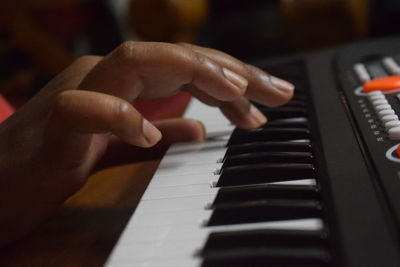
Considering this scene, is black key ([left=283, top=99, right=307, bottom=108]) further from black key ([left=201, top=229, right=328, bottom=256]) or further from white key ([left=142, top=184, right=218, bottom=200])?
black key ([left=201, top=229, right=328, bottom=256])

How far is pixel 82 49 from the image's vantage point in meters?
3.27

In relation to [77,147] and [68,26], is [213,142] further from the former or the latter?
[68,26]

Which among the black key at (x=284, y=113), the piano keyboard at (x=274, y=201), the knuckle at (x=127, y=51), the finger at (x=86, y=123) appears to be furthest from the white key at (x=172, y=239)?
the black key at (x=284, y=113)

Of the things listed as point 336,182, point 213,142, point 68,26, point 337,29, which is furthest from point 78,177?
point 68,26

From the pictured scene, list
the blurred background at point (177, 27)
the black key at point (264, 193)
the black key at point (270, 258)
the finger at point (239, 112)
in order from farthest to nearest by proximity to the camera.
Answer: the blurred background at point (177, 27), the finger at point (239, 112), the black key at point (264, 193), the black key at point (270, 258)

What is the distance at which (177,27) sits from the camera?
2.52 m

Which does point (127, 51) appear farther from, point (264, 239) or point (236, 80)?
point (264, 239)

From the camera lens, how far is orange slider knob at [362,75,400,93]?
2.38 ft

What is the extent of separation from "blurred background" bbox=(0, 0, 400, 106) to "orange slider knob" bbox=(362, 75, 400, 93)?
1454 mm

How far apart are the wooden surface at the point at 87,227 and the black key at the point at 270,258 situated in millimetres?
159

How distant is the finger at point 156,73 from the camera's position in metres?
0.59

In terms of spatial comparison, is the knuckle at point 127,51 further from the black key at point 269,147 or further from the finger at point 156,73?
the black key at point 269,147

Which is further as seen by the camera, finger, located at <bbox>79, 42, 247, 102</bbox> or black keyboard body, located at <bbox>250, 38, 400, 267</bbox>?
finger, located at <bbox>79, 42, 247, 102</bbox>

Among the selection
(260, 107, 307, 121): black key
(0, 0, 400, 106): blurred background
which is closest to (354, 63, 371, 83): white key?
(260, 107, 307, 121): black key
